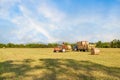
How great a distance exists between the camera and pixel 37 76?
1473 centimetres

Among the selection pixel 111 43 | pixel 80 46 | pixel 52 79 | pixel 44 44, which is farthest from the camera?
pixel 44 44

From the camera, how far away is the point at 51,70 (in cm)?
1616

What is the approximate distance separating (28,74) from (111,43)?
203ft

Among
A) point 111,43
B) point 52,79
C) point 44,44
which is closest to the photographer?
point 52,79

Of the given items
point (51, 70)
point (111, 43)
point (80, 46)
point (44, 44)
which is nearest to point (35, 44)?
point (44, 44)

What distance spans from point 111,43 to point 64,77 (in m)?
62.6

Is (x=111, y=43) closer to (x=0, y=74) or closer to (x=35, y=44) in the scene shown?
(x=35, y=44)

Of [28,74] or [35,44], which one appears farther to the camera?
[35,44]

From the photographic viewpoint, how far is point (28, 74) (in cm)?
1531

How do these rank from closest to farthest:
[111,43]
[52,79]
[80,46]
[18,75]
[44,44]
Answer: [52,79], [18,75], [80,46], [111,43], [44,44]

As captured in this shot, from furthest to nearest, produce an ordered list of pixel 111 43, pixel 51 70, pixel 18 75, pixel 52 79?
pixel 111 43
pixel 51 70
pixel 18 75
pixel 52 79

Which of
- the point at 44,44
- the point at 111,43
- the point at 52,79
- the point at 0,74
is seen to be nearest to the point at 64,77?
the point at 52,79

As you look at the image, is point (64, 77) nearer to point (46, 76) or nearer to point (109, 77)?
point (46, 76)

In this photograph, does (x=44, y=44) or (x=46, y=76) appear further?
(x=44, y=44)
